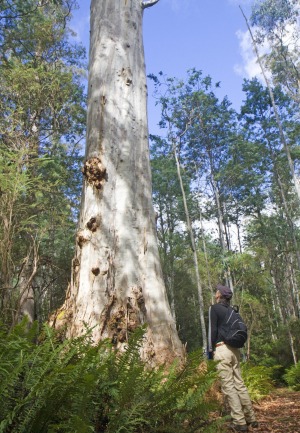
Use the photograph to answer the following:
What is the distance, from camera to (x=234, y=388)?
11.5 ft

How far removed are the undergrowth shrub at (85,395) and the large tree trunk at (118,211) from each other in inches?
33.8

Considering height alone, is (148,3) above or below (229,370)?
above

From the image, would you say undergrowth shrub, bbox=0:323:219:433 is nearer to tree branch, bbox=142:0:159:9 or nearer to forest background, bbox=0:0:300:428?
tree branch, bbox=142:0:159:9

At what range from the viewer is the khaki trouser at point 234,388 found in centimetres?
336

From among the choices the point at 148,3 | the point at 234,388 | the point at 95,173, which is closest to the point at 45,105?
the point at 148,3

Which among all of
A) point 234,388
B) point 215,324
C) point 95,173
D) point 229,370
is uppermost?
point 95,173

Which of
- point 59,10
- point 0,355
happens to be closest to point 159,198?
point 59,10

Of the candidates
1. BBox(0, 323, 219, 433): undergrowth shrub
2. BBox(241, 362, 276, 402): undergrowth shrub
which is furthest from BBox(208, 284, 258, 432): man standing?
BBox(241, 362, 276, 402): undergrowth shrub

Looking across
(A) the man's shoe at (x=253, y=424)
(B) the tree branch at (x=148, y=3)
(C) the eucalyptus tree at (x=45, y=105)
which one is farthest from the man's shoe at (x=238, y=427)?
(C) the eucalyptus tree at (x=45, y=105)

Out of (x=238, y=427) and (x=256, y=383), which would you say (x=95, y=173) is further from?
(x=256, y=383)

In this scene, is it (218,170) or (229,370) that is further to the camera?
(218,170)

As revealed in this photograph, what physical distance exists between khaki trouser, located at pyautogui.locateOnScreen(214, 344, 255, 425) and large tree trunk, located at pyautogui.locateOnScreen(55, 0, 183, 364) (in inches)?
30.0

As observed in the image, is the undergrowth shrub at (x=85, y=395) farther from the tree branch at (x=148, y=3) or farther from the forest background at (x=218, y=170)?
the forest background at (x=218, y=170)

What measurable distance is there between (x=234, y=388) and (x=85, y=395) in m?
2.59
